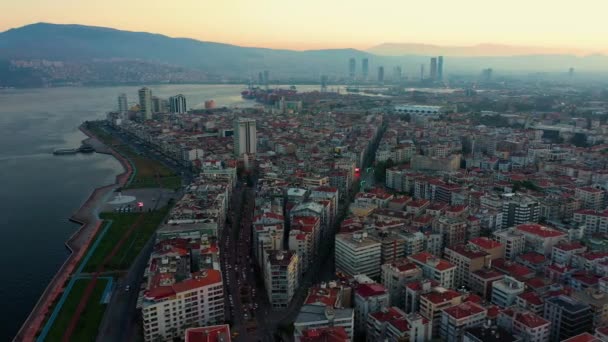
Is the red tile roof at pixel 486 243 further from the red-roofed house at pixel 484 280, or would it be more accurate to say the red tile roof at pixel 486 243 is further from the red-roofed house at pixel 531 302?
the red-roofed house at pixel 531 302

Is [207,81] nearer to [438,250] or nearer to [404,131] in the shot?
[404,131]

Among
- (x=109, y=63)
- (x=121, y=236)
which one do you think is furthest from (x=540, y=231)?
(x=109, y=63)

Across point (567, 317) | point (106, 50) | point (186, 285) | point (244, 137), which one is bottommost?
point (567, 317)

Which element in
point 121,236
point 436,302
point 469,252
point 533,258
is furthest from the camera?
point 121,236

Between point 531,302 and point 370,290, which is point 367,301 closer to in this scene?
point 370,290

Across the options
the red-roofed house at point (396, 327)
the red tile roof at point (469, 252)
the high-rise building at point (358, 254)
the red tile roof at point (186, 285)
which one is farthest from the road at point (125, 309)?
the red tile roof at point (469, 252)
